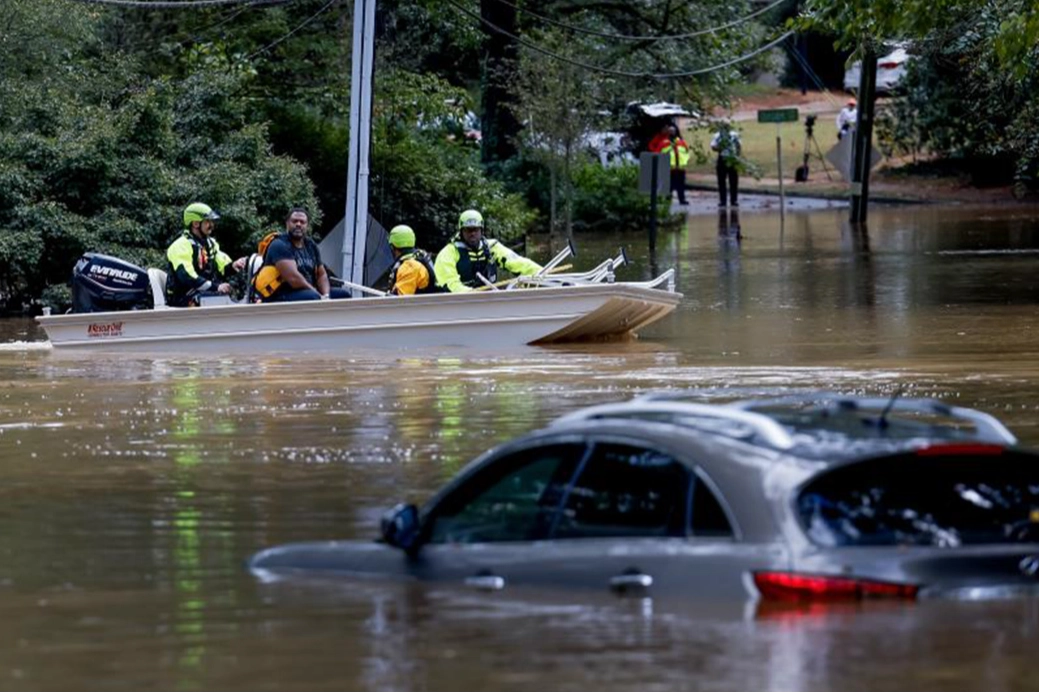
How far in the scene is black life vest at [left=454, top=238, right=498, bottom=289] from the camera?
22484 mm

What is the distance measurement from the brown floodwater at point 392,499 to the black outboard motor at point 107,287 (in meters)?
0.71

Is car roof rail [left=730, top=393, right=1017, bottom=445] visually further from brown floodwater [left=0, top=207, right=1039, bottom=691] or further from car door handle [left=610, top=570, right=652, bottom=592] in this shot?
car door handle [left=610, top=570, right=652, bottom=592]

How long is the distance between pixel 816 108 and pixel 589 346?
43734 mm

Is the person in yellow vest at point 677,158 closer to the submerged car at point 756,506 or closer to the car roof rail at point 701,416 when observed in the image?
the car roof rail at point 701,416

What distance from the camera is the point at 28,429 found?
15977mm

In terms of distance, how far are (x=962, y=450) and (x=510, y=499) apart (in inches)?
69.0

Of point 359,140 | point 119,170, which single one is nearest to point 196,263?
point 359,140

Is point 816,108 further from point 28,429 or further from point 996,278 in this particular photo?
point 28,429

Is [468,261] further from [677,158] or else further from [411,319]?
[677,158]

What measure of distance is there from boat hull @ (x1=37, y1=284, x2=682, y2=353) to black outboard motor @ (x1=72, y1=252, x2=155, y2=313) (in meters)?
0.73

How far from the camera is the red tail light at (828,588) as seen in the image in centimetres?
703

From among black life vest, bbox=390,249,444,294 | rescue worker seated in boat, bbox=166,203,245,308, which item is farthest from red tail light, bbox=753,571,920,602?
rescue worker seated in boat, bbox=166,203,245,308

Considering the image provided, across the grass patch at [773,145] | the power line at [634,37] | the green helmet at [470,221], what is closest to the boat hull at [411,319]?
the green helmet at [470,221]

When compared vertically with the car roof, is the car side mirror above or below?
below
